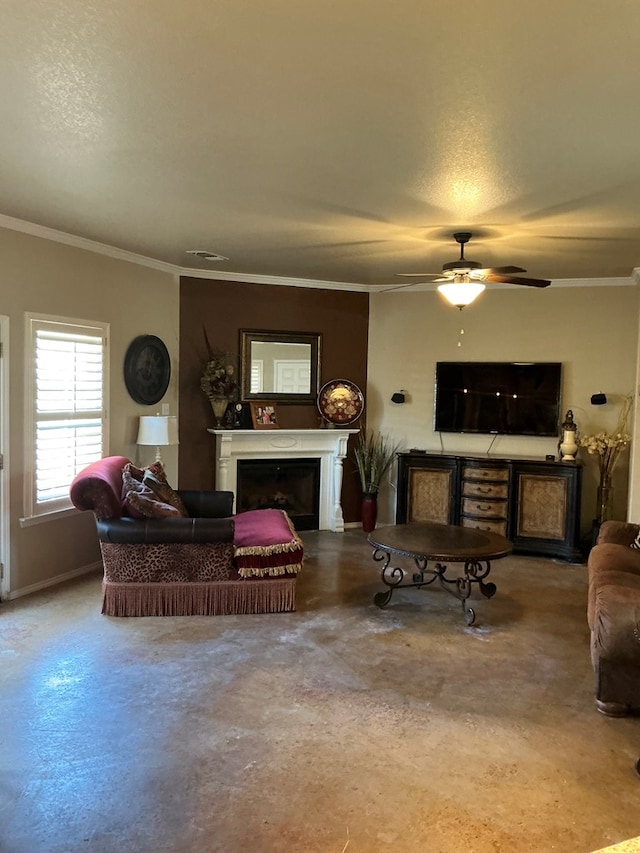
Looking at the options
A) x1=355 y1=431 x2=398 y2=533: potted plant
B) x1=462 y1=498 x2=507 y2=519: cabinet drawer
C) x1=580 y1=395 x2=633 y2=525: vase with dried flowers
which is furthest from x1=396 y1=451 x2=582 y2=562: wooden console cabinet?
x1=355 y1=431 x2=398 y2=533: potted plant

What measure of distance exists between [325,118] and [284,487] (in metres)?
4.51

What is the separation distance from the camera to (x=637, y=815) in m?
2.27

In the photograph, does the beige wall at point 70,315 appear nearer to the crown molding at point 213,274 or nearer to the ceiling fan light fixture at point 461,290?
the crown molding at point 213,274

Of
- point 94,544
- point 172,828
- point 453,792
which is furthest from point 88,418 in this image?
point 453,792

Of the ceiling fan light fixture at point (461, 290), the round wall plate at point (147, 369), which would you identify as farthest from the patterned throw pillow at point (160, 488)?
the ceiling fan light fixture at point (461, 290)

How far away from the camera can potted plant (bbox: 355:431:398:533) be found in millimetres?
6574

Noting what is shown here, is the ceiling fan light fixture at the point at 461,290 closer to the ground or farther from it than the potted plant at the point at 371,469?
farther from it

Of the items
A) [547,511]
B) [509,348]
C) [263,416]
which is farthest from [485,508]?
[263,416]

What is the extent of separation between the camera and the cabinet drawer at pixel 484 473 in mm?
5887

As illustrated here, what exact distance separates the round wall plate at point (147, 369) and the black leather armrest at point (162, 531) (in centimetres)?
171

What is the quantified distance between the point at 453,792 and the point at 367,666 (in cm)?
108

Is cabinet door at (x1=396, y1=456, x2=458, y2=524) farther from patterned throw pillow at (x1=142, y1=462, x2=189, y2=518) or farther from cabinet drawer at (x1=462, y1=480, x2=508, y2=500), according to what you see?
patterned throw pillow at (x1=142, y1=462, x2=189, y2=518)

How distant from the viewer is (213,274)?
6.08 metres

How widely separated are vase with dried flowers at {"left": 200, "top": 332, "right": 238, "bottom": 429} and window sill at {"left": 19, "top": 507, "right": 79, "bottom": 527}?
5.58ft
